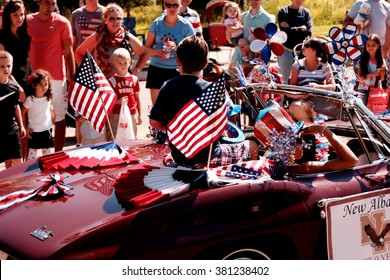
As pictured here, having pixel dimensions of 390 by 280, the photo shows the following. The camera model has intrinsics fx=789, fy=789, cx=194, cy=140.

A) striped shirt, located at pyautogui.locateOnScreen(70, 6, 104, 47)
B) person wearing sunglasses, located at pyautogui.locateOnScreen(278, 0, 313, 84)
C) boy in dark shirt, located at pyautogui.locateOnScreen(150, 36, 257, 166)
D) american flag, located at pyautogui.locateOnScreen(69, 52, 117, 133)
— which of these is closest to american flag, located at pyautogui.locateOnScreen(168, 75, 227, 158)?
boy in dark shirt, located at pyautogui.locateOnScreen(150, 36, 257, 166)

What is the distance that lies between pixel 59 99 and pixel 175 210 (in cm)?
429

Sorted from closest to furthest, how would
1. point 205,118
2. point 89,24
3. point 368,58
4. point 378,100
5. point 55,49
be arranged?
point 205,118, point 55,49, point 89,24, point 378,100, point 368,58

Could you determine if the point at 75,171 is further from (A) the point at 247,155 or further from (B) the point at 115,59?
(B) the point at 115,59

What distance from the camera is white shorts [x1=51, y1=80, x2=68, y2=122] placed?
26.8 ft

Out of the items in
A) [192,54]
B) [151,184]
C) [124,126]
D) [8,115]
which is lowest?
[124,126]

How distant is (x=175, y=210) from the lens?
13.9ft

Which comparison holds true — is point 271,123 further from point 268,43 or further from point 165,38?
point 165,38

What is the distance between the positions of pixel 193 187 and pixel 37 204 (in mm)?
925

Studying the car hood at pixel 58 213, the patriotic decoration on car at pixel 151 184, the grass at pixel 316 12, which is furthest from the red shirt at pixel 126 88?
the grass at pixel 316 12

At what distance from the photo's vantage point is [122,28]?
8109mm

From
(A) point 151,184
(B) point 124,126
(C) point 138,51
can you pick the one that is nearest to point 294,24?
(C) point 138,51

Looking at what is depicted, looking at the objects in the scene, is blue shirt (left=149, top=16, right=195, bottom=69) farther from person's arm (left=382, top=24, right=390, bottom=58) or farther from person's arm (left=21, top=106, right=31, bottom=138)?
person's arm (left=382, top=24, right=390, bottom=58)

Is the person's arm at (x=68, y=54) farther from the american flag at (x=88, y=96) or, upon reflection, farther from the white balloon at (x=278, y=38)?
the american flag at (x=88, y=96)

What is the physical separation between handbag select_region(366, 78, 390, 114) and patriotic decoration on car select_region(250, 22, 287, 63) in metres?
2.44
